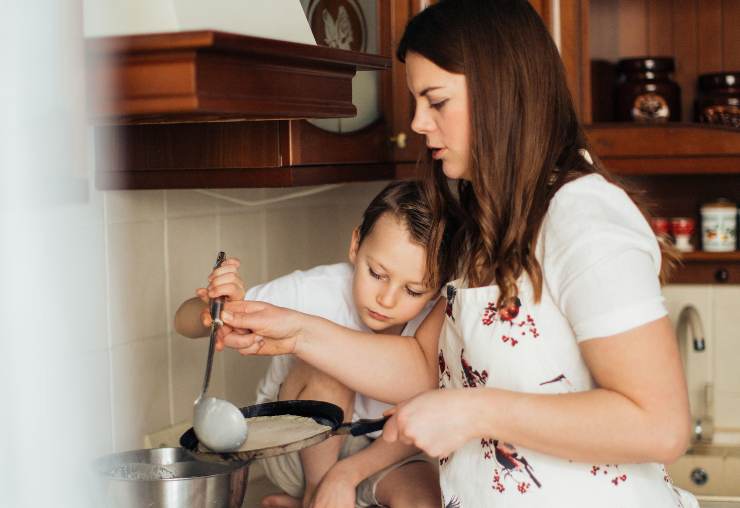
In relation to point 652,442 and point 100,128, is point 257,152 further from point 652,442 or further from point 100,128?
point 652,442

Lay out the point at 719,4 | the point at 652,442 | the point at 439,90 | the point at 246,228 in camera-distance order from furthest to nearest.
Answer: the point at 719,4, the point at 246,228, the point at 439,90, the point at 652,442

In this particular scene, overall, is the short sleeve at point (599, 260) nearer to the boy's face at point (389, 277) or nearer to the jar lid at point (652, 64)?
the boy's face at point (389, 277)

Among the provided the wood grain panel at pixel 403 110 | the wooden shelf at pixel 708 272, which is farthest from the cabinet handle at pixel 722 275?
the wood grain panel at pixel 403 110

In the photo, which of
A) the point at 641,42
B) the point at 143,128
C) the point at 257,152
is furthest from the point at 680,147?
the point at 143,128

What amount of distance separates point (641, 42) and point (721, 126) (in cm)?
34

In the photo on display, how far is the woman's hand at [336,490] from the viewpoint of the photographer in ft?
4.66

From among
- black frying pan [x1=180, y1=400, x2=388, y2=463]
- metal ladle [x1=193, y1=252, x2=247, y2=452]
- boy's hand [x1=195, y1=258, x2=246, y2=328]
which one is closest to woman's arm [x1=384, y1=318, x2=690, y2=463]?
black frying pan [x1=180, y1=400, x2=388, y2=463]

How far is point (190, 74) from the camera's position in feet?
3.31

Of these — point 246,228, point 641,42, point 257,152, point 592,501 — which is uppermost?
point 641,42

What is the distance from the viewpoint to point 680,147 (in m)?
1.89

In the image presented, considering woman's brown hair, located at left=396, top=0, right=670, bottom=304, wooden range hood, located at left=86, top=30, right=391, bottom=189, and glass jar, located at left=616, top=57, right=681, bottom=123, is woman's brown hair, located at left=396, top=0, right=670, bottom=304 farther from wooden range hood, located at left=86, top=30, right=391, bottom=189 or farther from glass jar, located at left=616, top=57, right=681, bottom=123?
glass jar, located at left=616, top=57, right=681, bottom=123

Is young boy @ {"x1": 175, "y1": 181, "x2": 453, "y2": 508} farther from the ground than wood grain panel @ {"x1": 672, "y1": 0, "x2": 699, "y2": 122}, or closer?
closer

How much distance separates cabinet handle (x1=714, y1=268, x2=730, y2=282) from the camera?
215 cm

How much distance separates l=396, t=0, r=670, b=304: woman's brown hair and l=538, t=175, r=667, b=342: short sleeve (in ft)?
0.08
